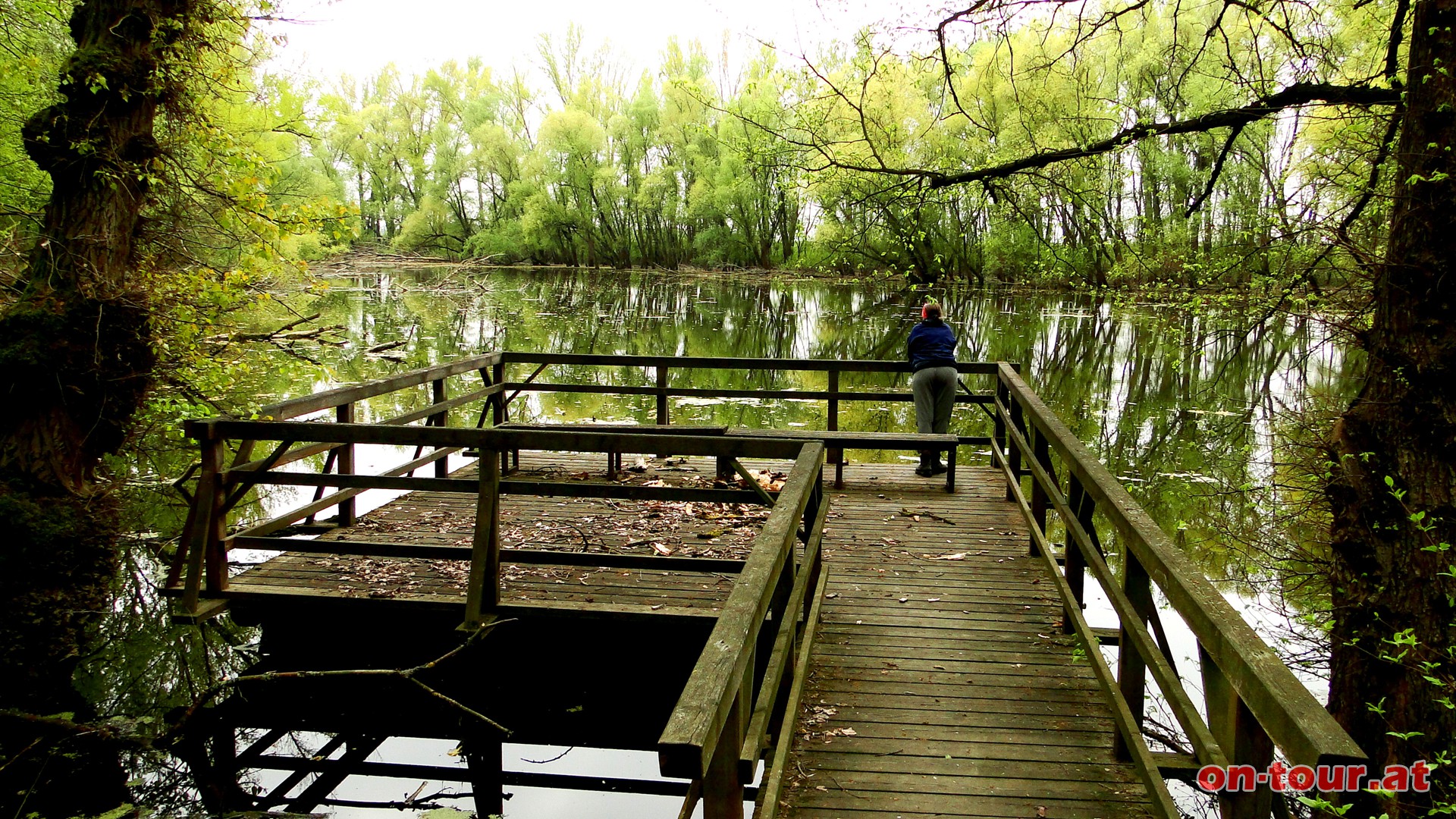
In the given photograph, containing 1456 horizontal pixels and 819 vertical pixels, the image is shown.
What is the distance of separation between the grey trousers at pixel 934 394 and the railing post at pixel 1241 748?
6.70 metres

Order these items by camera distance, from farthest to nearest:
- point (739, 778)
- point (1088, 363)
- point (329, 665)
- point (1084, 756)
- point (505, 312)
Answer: point (505, 312) → point (1088, 363) → point (329, 665) → point (1084, 756) → point (739, 778)

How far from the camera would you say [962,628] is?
5.47m

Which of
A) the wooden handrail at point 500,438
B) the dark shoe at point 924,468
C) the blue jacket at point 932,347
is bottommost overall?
the dark shoe at point 924,468

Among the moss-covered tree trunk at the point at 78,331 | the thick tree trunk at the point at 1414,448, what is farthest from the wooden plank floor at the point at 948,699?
the moss-covered tree trunk at the point at 78,331

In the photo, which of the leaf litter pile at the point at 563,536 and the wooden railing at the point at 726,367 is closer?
the leaf litter pile at the point at 563,536

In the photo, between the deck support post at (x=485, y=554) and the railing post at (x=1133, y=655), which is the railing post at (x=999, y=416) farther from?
the deck support post at (x=485, y=554)

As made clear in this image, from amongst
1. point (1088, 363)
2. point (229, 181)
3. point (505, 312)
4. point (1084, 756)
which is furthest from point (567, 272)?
point (1084, 756)

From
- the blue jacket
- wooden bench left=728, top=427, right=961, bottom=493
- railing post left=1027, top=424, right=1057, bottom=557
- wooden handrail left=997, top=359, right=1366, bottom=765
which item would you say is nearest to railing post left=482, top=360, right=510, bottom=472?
wooden bench left=728, top=427, right=961, bottom=493

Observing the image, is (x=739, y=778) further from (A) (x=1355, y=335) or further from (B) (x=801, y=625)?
(A) (x=1355, y=335)

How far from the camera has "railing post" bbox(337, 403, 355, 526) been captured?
278 inches

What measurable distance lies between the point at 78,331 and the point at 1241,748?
853 cm

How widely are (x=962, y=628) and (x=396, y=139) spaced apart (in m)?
77.1

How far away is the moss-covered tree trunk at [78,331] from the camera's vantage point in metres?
7.21

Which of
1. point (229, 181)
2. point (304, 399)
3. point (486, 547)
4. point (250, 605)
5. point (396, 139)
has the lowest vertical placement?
point (250, 605)
